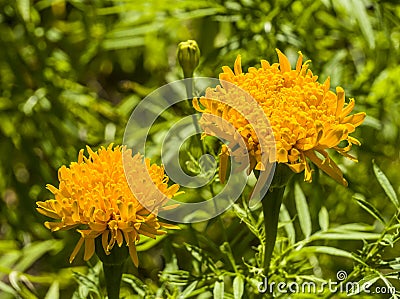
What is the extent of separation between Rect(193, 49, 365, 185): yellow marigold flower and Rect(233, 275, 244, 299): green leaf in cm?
19

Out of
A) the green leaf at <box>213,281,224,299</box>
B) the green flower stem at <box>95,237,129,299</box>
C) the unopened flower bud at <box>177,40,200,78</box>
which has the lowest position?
the green leaf at <box>213,281,224,299</box>

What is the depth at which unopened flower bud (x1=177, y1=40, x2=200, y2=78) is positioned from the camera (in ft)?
3.19

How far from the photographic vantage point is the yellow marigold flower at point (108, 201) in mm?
782

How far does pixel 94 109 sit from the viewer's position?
5.10 feet

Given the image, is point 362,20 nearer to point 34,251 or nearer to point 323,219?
point 323,219

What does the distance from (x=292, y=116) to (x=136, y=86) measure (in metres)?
0.82

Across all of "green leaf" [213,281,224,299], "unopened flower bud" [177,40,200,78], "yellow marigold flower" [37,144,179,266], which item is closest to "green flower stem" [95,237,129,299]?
"yellow marigold flower" [37,144,179,266]

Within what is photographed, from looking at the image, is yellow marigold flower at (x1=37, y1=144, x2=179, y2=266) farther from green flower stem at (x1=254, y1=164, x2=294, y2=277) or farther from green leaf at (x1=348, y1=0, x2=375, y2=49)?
green leaf at (x1=348, y1=0, x2=375, y2=49)

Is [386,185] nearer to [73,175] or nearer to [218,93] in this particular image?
[218,93]

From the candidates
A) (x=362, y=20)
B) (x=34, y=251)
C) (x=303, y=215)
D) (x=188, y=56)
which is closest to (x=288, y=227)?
(x=303, y=215)

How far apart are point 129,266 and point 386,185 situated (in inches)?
24.5

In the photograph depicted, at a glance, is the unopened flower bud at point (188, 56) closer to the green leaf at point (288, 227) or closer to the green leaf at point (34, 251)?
the green leaf at point (288, 227)

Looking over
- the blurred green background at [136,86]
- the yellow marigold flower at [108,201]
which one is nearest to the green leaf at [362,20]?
the blurred green background at [136,86]

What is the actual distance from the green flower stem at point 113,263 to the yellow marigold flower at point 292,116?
174 millimetres
